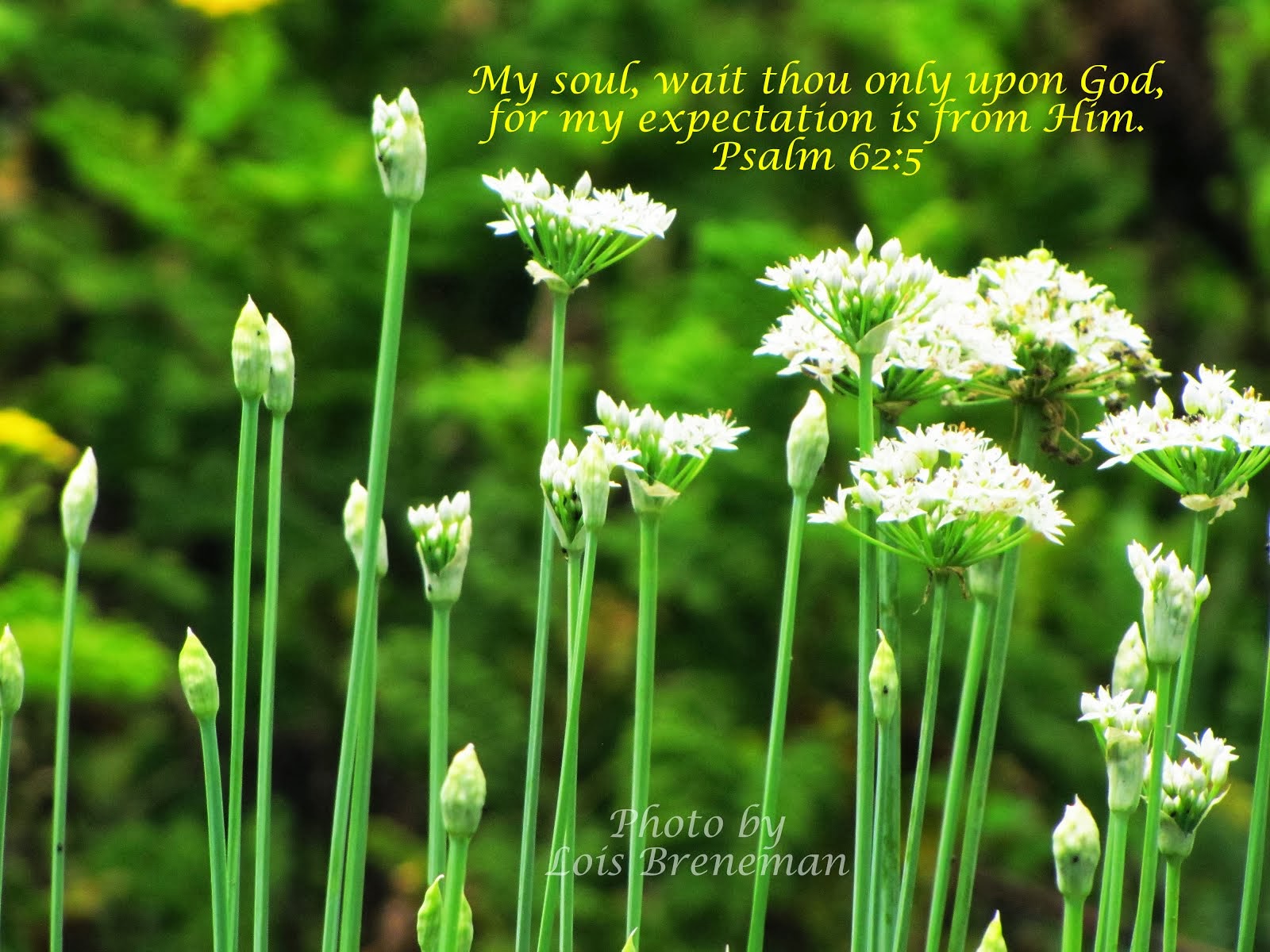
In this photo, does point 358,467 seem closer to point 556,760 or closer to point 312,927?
point 556,760

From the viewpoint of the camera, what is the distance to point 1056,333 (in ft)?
1.93

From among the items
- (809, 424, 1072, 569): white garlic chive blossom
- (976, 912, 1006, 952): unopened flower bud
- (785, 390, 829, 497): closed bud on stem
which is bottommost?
(976, 912, 1006, 952): unopened flower bud

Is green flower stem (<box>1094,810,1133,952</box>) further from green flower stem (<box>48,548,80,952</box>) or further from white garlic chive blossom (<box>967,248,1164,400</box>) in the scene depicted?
green flower stem (<box>48,548,80,952</box>)

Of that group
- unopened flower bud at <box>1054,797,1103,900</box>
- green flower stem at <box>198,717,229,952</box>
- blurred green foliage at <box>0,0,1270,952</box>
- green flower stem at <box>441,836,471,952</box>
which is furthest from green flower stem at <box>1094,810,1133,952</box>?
blurred green foliage at <box>0,0,1270,952</box>

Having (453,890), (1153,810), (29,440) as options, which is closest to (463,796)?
(453,890)

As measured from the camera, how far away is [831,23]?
2.21 metres

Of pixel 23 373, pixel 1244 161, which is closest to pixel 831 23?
pixel 1244 161

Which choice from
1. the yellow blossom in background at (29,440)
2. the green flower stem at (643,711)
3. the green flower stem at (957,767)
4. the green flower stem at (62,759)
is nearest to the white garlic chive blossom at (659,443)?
the green flower stem at (643,711)

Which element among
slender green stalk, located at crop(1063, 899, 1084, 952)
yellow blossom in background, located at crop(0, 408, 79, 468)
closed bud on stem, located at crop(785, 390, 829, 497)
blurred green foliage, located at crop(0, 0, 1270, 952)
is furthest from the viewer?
blurred green foliage, located at crop(0, 0, 1270, 952)

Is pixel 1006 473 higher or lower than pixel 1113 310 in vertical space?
lower

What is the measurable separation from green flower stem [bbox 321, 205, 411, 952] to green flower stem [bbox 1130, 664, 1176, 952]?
11.2 inches

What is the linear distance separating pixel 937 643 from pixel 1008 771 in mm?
1498

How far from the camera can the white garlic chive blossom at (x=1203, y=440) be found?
19.9 inches

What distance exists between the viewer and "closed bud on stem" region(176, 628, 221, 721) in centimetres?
51
